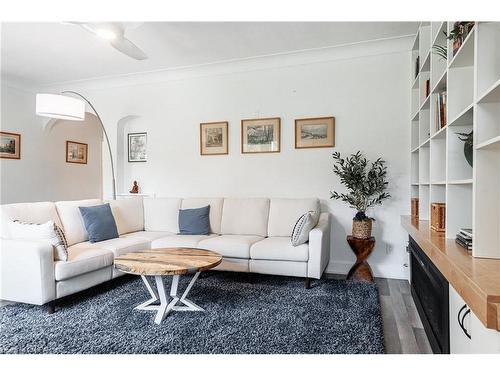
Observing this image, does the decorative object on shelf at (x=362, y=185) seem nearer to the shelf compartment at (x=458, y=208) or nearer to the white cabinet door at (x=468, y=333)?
the shelf compartment at (x=458, y=208)

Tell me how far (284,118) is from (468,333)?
3.15 metres

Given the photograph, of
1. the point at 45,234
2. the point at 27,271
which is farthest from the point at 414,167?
the point at 27,271

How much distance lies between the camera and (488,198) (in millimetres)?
1437

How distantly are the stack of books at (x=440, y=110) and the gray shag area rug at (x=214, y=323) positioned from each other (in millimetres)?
1513

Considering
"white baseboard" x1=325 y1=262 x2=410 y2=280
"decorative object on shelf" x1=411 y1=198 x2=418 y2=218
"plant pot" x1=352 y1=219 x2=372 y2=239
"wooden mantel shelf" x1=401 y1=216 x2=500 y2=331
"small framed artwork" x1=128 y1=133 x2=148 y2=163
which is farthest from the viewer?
"small framed artwork" x1=128 y1=133 x2=148 y2=163

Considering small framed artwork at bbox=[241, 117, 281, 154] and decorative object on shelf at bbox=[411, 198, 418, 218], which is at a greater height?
small framed artwork at bbox=[241, 117, 281, 154]

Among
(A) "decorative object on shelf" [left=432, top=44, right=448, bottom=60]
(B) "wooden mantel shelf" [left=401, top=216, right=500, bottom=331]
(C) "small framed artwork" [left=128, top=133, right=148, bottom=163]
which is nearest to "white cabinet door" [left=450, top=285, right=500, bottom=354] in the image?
(B) "wooden mantel shelf" [left=401, top=216, right=500, bottom=331]

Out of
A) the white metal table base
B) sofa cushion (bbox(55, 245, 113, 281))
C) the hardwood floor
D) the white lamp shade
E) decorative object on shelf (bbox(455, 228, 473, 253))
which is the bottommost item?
the hardwood floor

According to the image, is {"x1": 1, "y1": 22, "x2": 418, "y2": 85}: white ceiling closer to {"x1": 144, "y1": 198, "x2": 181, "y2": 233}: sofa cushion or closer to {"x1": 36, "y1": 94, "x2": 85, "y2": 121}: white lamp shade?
{"x1": 36, "y1": 94, "x2": 85, "y2": 121}: white lamp shade

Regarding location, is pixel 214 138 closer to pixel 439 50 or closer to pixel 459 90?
pixel 439 50

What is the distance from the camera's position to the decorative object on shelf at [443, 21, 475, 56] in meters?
1.68

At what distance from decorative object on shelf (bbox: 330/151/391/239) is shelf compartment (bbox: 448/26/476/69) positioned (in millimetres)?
1698
